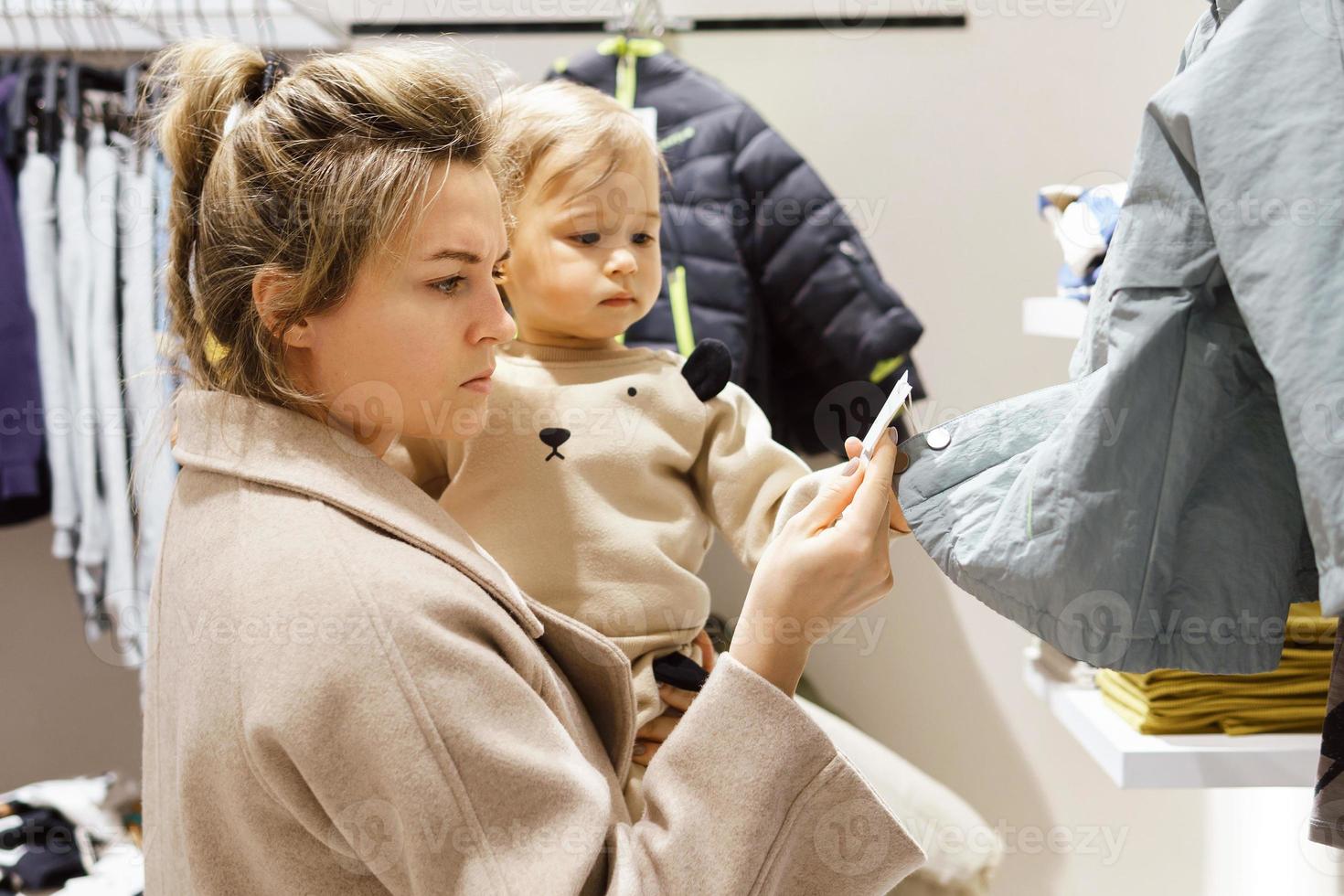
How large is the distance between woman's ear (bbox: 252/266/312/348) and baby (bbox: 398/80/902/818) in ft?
0.94

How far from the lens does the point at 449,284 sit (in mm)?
840

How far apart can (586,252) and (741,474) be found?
0.90 ft

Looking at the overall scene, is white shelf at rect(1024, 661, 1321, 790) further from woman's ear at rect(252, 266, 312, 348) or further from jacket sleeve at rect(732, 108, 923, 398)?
woman's ear at rect(252, 266, 312, 348)

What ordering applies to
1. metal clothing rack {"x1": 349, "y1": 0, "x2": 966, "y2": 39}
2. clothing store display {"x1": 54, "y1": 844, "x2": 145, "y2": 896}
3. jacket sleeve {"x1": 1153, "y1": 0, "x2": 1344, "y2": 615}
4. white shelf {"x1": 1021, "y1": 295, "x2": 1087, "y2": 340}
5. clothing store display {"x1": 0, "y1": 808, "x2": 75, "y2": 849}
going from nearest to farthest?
jacket sleeve {"x1": 1153, "y1": 0, "x2": 1344, "y2": 615}, white shelf {"x1": 1021, "y1": 295, "x2": 1087, "y2": 340}, clothing store display {"x1": 54, "y1": 844, "x2": 145, "y2": 896}, clothing store display {"x1": 0, "y1": 808, "x2": 75, "y2": 849}, metal clothing rack {"x1": 349, "y1": 0, "x2": 966, "y2": 39}

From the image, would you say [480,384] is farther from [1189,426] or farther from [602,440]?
[1189,426]

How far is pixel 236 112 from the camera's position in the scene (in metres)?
0.83

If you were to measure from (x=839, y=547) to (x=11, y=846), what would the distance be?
1.62 m

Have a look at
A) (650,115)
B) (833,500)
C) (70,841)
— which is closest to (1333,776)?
(833,500)

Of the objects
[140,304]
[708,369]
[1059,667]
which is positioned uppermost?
[708,369]

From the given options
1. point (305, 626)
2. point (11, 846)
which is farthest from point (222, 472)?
point (11, 846)

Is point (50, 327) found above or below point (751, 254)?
below

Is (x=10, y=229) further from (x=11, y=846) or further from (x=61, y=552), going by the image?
(x=11, y=846)

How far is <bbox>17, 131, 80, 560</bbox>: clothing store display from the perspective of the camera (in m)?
1.76

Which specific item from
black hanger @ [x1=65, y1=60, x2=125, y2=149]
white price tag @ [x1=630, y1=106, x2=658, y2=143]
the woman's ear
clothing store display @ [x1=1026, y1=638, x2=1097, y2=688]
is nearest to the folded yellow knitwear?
clothing store display @ [x1=1026, y1=638, x2=1097, y2=688]
